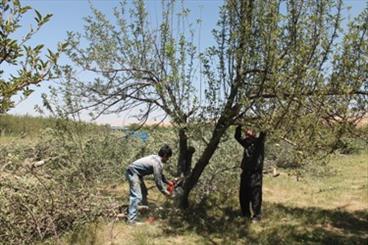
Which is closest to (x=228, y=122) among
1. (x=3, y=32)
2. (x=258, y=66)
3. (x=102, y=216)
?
(x=258, y=66)

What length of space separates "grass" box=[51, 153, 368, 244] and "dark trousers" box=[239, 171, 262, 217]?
269mm

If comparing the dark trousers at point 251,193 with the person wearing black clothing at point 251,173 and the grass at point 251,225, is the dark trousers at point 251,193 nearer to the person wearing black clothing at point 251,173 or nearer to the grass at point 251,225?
the person wearing black clothing at point 251,173

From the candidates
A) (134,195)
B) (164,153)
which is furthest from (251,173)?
(134,195)

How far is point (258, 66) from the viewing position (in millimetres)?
7242

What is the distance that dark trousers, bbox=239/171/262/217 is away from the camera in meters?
9.26

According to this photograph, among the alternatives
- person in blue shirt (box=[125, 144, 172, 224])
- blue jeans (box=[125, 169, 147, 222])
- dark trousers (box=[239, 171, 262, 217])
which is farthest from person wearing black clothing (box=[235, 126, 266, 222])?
blue jeans (box=[125, 169, 147, 222])

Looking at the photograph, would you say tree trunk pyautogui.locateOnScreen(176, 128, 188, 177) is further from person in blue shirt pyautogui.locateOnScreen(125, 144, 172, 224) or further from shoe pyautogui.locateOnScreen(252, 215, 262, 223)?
shoe pyautogui.locateOnScreen(252, 215, 262, 223)

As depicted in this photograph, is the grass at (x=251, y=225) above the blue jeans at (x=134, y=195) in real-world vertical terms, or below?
below

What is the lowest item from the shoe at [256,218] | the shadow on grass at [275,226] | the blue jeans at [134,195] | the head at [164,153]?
the shadow on grass at [275,226]

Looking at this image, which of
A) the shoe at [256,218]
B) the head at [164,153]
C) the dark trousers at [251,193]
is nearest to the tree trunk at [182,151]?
the head at [164,153]

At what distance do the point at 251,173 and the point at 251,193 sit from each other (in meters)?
0.40

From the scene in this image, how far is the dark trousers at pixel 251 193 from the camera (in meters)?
9.26

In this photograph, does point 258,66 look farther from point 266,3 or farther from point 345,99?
point 345,99

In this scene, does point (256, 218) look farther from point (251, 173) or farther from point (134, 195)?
point (134, 195)
